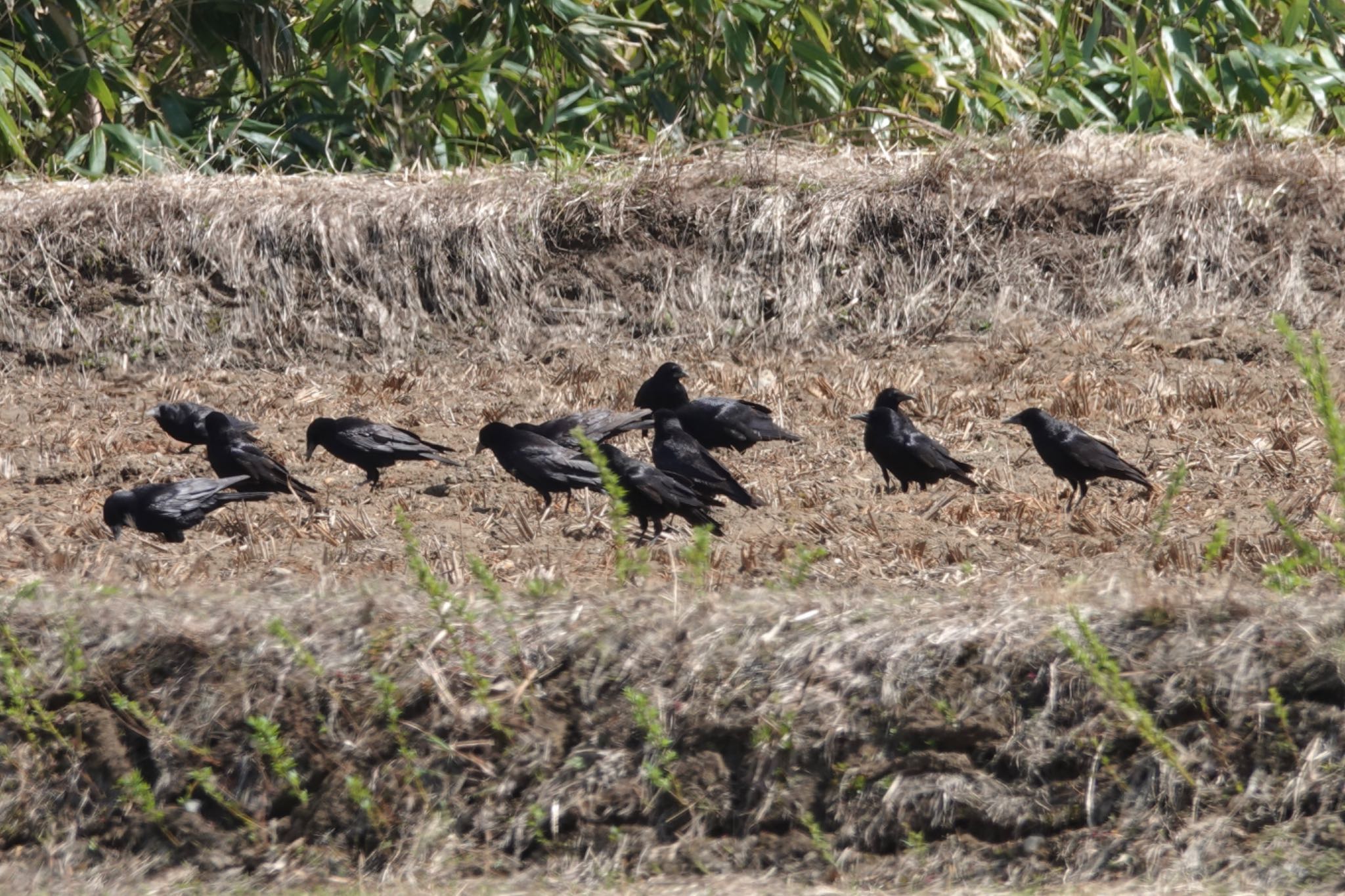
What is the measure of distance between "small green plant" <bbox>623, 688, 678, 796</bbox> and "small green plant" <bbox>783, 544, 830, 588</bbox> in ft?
2.40

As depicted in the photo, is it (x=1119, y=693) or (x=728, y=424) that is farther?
(x=728, y=424)

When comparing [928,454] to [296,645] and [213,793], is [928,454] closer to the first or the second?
[296,645]

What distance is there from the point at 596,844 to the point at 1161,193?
8.06 m

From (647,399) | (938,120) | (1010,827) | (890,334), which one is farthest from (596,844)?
(938,120)

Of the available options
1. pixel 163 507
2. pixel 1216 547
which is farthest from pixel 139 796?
pixel 1216 547

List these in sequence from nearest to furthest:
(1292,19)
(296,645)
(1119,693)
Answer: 1. (1119,693)
2. (296,645)
3. (1292,19)

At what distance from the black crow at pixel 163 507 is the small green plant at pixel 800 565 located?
2.51 m

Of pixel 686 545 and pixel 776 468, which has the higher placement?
pixel 686 545

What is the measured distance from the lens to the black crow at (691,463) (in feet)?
20.9

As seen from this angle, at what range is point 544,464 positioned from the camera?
6613 mm

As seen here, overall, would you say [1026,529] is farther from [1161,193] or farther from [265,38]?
[265,38]

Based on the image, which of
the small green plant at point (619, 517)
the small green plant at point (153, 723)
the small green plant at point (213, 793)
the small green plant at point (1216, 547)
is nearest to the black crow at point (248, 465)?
the small green plant at point (619, 517)

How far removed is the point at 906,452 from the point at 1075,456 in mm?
717

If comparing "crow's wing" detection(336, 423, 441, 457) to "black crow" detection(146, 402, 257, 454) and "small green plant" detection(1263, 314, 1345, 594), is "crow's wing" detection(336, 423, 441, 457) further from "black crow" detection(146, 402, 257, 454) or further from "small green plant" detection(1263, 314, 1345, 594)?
"small green plant" detection(1263, 314, 1345, 594)
